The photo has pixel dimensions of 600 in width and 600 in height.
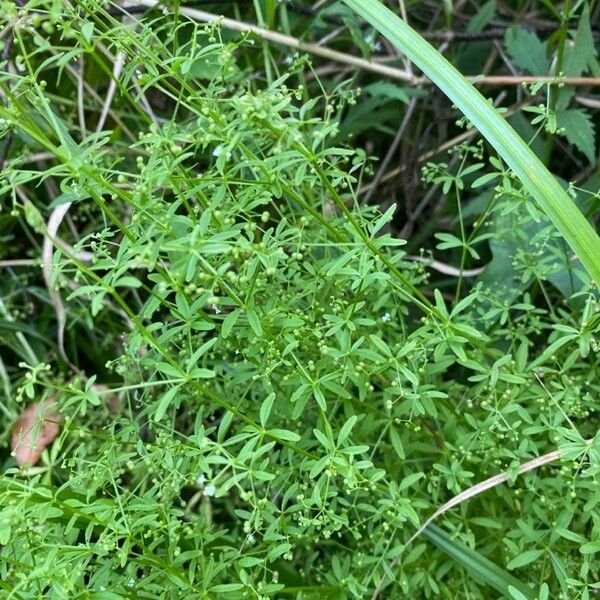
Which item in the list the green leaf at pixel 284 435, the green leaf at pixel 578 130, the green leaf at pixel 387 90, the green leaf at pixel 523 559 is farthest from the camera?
the green leaf at pixel 387 90

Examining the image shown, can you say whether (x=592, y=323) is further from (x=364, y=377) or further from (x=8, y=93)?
(x=8, y=93)

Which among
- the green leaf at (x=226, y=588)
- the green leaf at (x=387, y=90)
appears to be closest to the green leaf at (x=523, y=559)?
the green leaf at (x=226, y=588)

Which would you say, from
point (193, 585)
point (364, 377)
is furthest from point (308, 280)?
point (193, 585)

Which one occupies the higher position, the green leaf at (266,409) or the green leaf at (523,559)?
the green leaf at (266,409)

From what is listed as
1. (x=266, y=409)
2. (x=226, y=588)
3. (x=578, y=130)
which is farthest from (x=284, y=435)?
(x=578, y=130)

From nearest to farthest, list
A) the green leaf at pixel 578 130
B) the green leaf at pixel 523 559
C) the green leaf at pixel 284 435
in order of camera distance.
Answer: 1. the green leaf at pixel 284 435
2. the green leaf at pixel 523 559
3. the green leaf at pixel 578 130

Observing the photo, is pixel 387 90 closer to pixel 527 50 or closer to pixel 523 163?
pixel 527 50

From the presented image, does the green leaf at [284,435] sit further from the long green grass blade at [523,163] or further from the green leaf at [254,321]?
the long green grass blade at [523,163]
